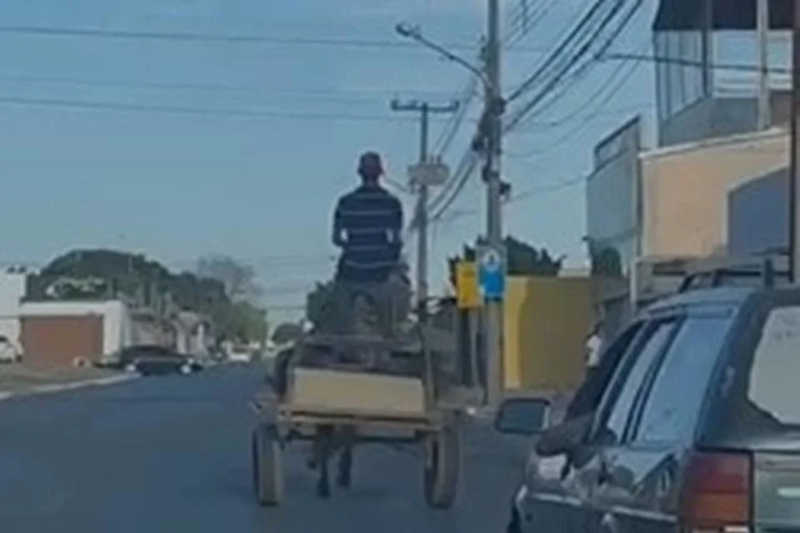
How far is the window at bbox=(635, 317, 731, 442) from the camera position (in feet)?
26.8

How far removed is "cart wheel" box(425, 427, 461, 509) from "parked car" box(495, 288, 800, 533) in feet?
38.3

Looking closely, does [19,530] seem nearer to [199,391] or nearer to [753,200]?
[753,200]

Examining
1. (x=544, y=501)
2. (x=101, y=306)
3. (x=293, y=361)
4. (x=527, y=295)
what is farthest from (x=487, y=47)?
(x=101, y=306)

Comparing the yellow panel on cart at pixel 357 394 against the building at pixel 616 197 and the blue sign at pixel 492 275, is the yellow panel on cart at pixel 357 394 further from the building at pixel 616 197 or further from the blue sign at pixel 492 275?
the building at pixel 616 197

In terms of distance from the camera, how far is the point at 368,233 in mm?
22875

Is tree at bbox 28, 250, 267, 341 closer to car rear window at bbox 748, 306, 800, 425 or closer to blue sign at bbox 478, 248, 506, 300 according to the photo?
blue sign at bbox 478, 248, 506, 300

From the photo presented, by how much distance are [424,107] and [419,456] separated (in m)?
56.0

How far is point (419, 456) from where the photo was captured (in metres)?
24.8

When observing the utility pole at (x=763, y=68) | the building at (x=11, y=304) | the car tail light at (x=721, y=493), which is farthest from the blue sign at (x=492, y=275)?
the building at (x=11, y=304)

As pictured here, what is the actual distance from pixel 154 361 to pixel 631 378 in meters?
102

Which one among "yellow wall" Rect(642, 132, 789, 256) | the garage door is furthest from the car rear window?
the garage door

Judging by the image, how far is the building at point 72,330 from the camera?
142 metres

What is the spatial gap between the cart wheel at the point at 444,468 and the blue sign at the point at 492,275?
22.2 meters

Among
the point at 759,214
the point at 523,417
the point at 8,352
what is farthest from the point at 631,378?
the point at 8,352
